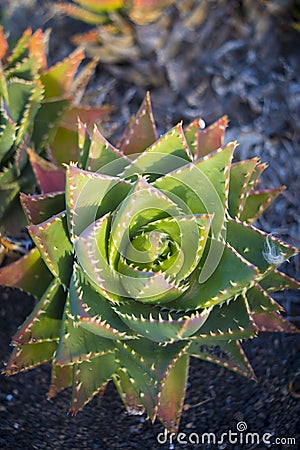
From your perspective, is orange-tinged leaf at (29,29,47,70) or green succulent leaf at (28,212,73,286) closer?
green succulent leaf at (28,212,73,286)

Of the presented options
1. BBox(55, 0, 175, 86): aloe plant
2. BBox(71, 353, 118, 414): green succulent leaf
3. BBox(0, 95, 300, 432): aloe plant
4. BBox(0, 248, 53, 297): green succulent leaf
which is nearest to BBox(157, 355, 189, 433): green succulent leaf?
BBox(0, 95, 300, 432): aloe plant

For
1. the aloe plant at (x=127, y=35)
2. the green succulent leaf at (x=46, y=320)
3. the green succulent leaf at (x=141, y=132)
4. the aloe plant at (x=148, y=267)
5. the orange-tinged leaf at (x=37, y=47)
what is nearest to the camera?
the aloe plant at (x=148, y=267)

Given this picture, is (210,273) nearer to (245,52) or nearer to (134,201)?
(134,201)

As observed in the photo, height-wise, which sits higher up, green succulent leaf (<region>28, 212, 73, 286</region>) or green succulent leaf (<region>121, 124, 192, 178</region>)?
green succulent leaf (<region>121, 124, 192, 178</region>)

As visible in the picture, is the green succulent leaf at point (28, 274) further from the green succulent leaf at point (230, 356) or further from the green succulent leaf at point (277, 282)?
the green succulent leaf at point (277, 282)

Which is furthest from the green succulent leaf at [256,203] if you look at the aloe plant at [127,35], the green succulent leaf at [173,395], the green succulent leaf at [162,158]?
the aloe plant at [127,35]

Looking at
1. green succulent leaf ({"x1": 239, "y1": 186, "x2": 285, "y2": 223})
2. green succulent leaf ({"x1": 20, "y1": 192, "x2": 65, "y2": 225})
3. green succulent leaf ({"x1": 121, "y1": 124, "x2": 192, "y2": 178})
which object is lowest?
green succulent leaf ({"x1": 239, "y1": 186, "x2": 285, "y2": 223})

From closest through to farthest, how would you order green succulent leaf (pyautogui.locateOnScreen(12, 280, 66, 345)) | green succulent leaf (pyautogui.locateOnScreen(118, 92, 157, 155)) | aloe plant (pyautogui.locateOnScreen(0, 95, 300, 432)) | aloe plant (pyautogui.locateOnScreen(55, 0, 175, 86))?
aloe plant (pyautogui.locateOnScreen(0, 95, 300, 432)) < green succulent leaf (pyautogui.locateOnScreen(12, 280, 66, 345)) < green succulent leaf (pyautogui.locateOnScreen(118, 92, 157, 155)) < aloe plant (pyautogui.locateOnScreen(55, 0, 175, 86))

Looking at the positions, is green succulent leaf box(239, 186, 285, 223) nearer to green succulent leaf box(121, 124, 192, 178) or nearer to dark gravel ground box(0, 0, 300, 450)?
green succulent leaf box(121, 124, 192, 178)
